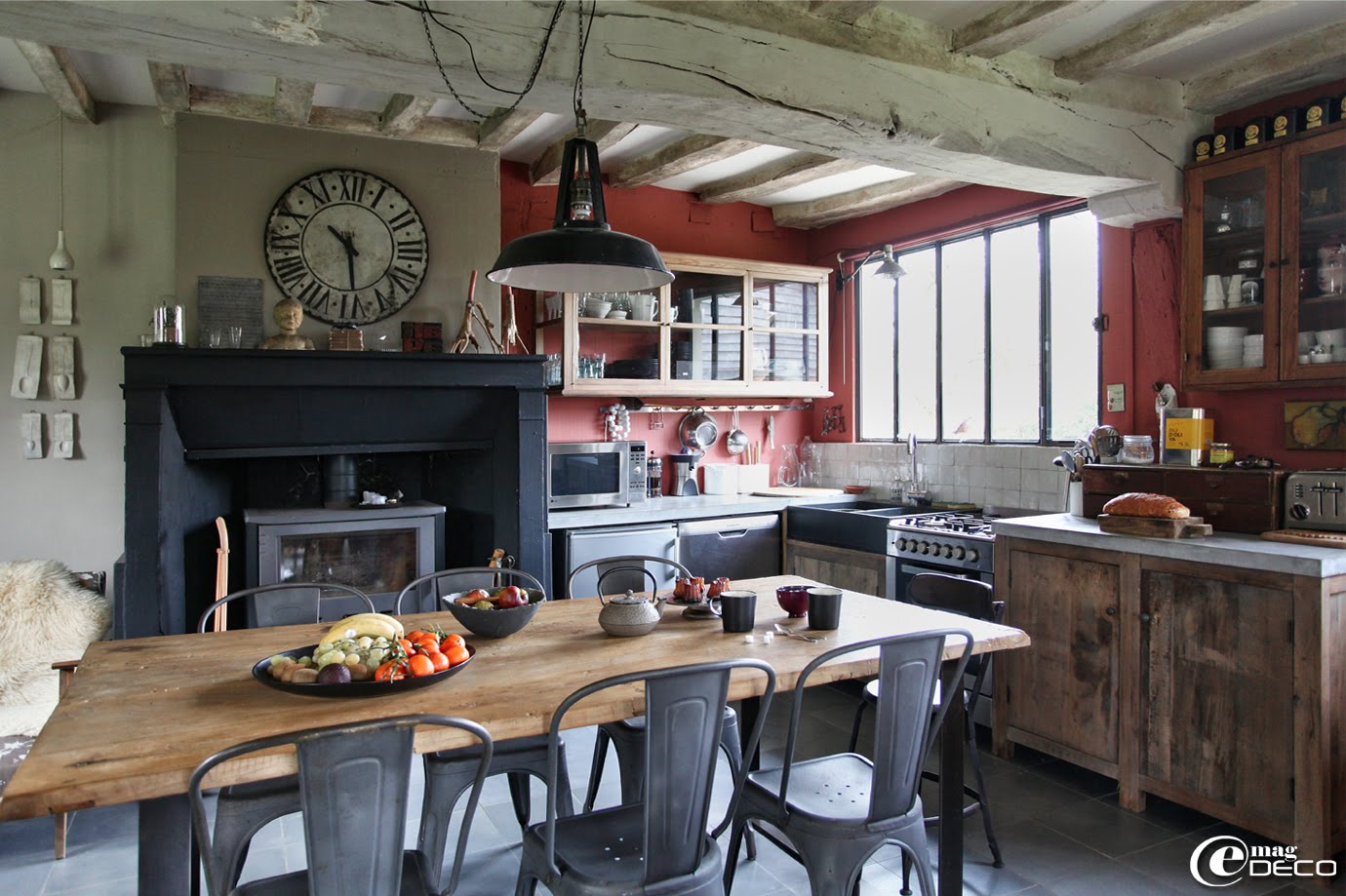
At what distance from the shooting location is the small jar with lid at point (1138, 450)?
360 centimetres

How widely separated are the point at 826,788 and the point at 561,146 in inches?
133

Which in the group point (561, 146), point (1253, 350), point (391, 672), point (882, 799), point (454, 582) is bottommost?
point (882, 799)

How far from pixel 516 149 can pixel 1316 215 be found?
11.4ft

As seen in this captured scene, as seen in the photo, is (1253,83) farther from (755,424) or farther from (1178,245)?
(755,424)

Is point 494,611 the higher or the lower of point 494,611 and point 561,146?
the lower

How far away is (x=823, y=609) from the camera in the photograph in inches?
93.0

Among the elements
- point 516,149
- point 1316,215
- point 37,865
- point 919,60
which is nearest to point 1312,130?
point 1316,215

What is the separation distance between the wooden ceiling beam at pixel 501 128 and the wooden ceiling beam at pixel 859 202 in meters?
1.96

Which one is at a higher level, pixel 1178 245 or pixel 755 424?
pixel 1178 245

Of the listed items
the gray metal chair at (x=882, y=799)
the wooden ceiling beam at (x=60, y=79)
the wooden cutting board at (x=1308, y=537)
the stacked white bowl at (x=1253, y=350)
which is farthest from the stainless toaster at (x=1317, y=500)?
the wooden ceiling beam at (x=60, y=79)

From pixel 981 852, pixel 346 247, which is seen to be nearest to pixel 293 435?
pixel 346 247

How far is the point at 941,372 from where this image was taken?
5023 mm

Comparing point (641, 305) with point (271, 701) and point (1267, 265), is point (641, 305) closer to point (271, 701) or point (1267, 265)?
point (1267, 265)

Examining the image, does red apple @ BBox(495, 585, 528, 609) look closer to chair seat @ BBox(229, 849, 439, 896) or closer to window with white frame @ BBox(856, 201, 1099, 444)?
chair seat @ BBox(229, 849, 439, 896)
